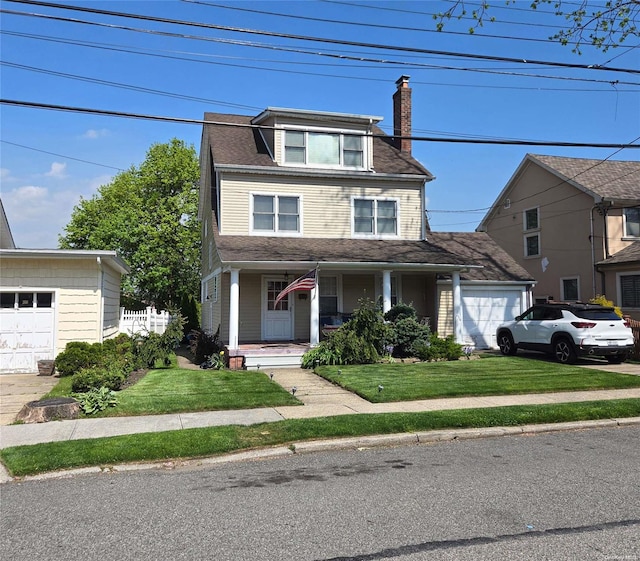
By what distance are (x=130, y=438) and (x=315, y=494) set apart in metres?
3.27

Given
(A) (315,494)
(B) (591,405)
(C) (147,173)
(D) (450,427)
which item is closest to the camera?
(A) (315,494)

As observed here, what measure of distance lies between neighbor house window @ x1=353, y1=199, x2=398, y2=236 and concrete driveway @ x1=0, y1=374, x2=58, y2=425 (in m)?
11.1

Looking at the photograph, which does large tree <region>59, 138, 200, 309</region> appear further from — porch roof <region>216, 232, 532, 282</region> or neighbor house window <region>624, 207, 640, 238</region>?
neighbor house window <region>624, 207, 640, 238</region>

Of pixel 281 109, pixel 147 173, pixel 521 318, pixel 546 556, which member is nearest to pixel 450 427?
pixel 546 556

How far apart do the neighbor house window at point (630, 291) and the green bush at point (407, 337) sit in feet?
36.2

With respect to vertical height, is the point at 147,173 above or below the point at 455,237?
above

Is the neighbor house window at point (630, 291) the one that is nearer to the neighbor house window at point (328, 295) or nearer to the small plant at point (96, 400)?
the neighbor house window at point (328, 295)

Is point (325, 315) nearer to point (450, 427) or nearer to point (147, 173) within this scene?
point (450, 427)

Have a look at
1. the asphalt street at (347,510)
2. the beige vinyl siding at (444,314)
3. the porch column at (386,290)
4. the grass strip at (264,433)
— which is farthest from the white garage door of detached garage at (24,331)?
the beige vinyl siding at (444,314)

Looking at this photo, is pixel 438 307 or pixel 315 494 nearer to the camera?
pixel 315 494

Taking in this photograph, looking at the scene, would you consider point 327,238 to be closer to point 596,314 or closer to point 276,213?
point 276,213

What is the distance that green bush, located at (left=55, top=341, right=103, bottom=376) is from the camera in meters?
13.8

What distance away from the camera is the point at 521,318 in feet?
55.9

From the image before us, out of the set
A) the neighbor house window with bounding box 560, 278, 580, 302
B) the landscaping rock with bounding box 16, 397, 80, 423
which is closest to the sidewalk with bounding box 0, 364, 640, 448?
the landscaping rock with bounding box 16, 397, 80, 423
